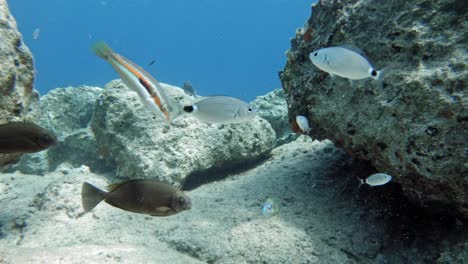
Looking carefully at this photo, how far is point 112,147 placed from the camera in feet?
19.3

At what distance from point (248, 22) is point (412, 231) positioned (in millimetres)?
134095

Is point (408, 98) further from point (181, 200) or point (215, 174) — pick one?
point (215, 174)

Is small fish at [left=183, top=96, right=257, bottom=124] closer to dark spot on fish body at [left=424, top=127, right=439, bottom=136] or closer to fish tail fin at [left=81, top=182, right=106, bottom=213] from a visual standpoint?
fish tail fin at [left=81, top=182, right=106, bottom=213]

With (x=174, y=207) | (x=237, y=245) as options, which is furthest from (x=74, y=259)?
(x=237, y=245)

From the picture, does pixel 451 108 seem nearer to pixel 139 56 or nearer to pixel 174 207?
pixel 174 207

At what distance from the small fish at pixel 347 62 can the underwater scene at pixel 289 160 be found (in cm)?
1

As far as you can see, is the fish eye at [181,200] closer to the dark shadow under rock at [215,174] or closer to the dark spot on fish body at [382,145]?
the dark spot on fish body at [382,145]

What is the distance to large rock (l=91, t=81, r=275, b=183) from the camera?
5.37 m

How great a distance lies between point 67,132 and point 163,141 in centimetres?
600

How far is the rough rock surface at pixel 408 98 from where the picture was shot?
9.24 ft

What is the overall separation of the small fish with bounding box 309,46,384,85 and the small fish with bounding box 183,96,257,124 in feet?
2.94

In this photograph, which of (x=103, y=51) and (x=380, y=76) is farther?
(x=380, y=76)

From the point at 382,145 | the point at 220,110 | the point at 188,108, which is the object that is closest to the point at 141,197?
the point at 188,108

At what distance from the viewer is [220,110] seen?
9.79ft
